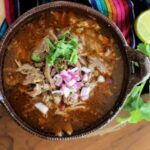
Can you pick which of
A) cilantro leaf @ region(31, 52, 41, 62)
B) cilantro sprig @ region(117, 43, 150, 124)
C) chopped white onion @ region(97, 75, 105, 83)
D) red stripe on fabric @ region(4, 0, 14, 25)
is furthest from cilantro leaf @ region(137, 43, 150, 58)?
red stripe on fabric @ region(4, 0, 14, 25)

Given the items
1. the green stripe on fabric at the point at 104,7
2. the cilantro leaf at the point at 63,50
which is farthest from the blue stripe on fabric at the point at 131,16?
the cilantro leaf at the point at 63,50

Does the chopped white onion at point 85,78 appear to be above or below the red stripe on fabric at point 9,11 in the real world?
below

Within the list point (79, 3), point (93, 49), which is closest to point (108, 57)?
point (93, 49)

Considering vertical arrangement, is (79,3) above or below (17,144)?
above

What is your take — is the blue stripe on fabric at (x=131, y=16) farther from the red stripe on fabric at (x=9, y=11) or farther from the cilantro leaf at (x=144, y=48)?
the red stripe on fabric at (x=9, y=11)

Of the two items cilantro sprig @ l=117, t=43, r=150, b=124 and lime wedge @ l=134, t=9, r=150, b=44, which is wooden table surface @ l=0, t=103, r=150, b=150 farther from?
lime wedge @ l=134, t=9, r=150, b=44

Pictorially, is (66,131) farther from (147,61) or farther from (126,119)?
(147,61)

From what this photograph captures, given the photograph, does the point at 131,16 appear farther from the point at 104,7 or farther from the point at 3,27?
the point at 3,27

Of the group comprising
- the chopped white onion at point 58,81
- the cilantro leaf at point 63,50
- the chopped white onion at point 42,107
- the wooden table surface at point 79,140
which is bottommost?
the wooden table surface at point 79,140
